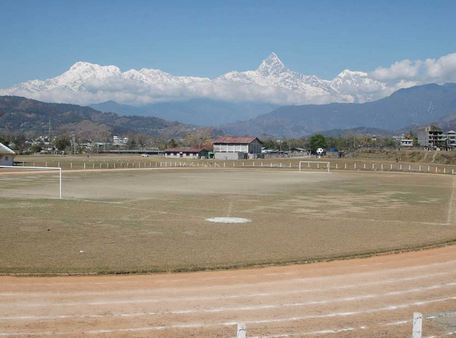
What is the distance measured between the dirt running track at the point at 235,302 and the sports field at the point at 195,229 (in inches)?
66.9

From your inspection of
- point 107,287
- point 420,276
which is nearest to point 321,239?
point 420,276

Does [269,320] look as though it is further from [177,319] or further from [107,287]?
[107,287]

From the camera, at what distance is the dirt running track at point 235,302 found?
11727 millimetres

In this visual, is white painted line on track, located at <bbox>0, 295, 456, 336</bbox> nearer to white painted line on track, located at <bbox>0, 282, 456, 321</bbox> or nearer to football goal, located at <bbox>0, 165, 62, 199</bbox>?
white painted line on track, located at <bbox>0, 282, 456, 321</bbox>

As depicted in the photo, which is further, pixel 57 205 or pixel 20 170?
pixel 20 170

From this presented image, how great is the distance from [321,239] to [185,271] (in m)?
8.56

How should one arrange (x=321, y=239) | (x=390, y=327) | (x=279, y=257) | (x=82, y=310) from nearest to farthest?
Answer: (x=390, y=327) → (x=82, y=310) → (x=279, y=257) → (x=321, y=239)

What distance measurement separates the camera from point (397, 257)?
20625 millimetres

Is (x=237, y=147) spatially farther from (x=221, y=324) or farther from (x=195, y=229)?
(x=221, y=324)

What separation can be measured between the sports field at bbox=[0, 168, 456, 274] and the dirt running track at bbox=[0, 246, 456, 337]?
5.57 feet

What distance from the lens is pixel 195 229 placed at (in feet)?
86.8

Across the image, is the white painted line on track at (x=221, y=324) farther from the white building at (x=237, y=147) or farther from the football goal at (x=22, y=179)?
the white building at (x=237, y=147)

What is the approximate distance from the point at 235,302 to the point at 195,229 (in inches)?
501

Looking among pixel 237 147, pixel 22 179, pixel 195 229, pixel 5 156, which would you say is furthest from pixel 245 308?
pixel 237 147
